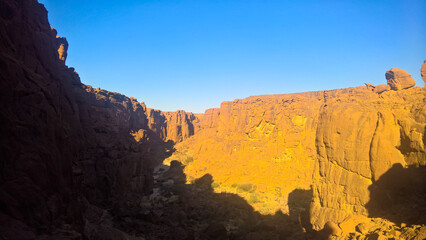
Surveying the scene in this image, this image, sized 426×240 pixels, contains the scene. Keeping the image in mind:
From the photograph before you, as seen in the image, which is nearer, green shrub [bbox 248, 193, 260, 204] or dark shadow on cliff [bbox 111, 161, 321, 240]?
dark shadow on cliff [bbox 111, 161, 321, 240]

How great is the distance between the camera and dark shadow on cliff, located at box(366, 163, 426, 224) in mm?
10727

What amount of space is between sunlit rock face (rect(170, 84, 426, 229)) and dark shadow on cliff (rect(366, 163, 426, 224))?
391 millimetres

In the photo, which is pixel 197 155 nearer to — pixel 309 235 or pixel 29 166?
pixel 309 235

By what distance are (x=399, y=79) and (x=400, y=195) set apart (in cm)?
3209

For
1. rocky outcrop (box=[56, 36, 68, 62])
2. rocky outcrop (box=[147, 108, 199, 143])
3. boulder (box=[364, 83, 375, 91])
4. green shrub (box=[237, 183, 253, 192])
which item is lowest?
green shrub (box=[237, 183, 253, 192])

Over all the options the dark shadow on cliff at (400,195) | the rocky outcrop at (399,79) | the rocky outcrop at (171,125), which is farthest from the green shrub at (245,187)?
the rocky outcrop at (171,125)

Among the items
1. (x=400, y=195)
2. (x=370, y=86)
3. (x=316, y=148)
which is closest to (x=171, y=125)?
(x=370, y=86)

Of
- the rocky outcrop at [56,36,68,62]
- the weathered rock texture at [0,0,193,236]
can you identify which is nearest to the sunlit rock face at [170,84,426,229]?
the weathered rock texture at [0,0,193,236]

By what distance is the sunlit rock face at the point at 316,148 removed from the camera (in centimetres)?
1353

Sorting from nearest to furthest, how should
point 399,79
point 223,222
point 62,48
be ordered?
point 223,222 → point 399,79 → point 62,48

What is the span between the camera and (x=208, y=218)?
2686 centimetres

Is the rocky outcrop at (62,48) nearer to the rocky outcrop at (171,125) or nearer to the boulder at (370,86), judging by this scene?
the rocky outcrop at (171,125)

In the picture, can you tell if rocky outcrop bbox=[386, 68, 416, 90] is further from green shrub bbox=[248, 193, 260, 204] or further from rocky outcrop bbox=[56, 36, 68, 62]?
rocky outcrop bbox=[56, 36, 68, 62]

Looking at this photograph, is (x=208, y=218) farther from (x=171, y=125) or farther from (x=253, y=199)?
(x=171, y=125)
